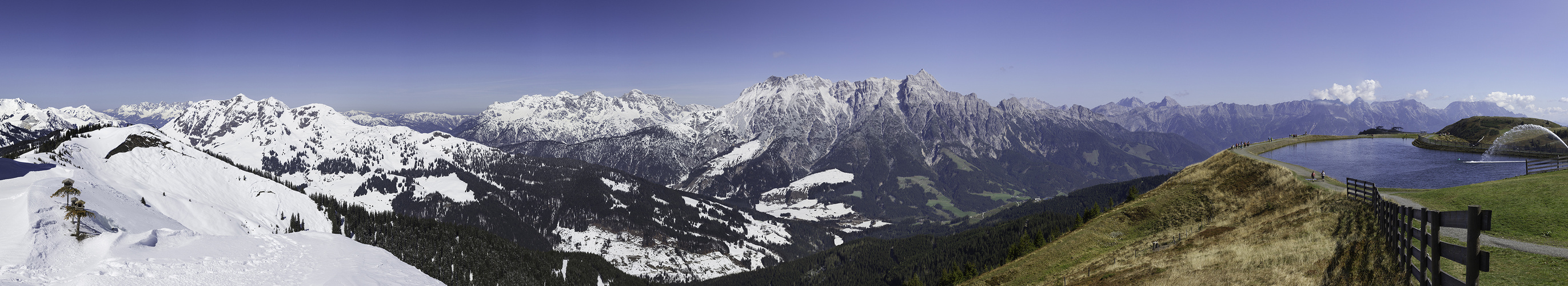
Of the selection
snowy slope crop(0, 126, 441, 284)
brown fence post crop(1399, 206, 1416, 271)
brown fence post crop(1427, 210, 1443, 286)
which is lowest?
snowy slope crop(0, 126, 441, 284)

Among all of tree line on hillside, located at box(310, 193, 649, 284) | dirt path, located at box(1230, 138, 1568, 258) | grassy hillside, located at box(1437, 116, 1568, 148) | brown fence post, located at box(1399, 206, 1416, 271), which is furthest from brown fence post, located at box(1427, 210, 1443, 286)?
tree line on hillside, located at box(310, 193, 649, 284)

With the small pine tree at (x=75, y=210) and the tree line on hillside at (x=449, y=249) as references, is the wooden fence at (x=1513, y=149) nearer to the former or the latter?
the small pine tree at (x=75, y=210)

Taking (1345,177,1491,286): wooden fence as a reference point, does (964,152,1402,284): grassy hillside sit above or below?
below

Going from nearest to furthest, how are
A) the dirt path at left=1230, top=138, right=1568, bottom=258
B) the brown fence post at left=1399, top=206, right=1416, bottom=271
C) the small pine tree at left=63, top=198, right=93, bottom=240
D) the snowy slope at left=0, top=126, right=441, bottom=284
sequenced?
the brown fence post at left=1399, top=206, right=1416, bottom=271 < the dirt path at left=1230, top=138, right=1568, bottom=258 < the snowy slope at left=0, top=126, right=441, bottom=284 < the small pine tree at left=63, top=198, right=93, bottom=240

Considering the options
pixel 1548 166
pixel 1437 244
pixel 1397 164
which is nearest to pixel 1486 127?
pixel 1397 164

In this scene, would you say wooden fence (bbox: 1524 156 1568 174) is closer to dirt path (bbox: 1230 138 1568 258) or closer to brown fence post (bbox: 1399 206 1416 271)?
dirt path (bbox: 1230 138 1568 258)

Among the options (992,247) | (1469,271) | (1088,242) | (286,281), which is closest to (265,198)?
(286,281)

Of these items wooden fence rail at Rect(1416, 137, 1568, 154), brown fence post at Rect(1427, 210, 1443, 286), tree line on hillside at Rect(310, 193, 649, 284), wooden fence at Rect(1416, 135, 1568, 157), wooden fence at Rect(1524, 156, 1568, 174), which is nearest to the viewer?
brown fence post at Rect(1427, 210, 1443, 286)

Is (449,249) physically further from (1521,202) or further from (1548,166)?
(1548,166)
